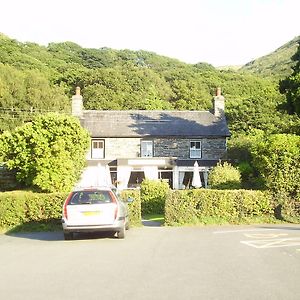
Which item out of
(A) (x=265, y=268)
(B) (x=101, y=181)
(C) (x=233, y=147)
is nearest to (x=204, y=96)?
(C) (x=233, y=147)

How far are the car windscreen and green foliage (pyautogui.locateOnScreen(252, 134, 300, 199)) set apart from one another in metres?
7.61

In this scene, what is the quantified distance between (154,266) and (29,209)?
993cm

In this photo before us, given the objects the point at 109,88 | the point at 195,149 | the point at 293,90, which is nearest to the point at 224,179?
the point at 293,90

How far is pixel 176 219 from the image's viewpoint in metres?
19.1

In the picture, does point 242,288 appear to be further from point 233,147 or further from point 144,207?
point 233,147

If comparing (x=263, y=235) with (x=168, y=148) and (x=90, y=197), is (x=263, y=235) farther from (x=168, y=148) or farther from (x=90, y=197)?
(x=168, y=148)

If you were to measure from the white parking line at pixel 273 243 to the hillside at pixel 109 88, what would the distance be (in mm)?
25416

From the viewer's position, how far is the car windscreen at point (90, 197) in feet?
46.6

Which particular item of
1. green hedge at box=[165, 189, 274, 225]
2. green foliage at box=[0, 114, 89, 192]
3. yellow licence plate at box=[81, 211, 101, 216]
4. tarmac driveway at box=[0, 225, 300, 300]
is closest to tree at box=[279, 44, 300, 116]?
A: green hedge at box=[165, 189, 274, 225]

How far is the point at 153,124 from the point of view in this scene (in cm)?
4409

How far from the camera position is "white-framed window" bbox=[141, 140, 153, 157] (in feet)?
141

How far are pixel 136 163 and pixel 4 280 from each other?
33.2 m

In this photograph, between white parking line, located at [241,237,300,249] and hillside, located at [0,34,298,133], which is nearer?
white parking line, located at [241,237,300,249]

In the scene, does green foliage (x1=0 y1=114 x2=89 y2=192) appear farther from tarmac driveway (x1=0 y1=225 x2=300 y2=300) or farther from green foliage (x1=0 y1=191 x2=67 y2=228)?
tarmac driveway (x1=0 y1=225 x2=300 y2=300)
